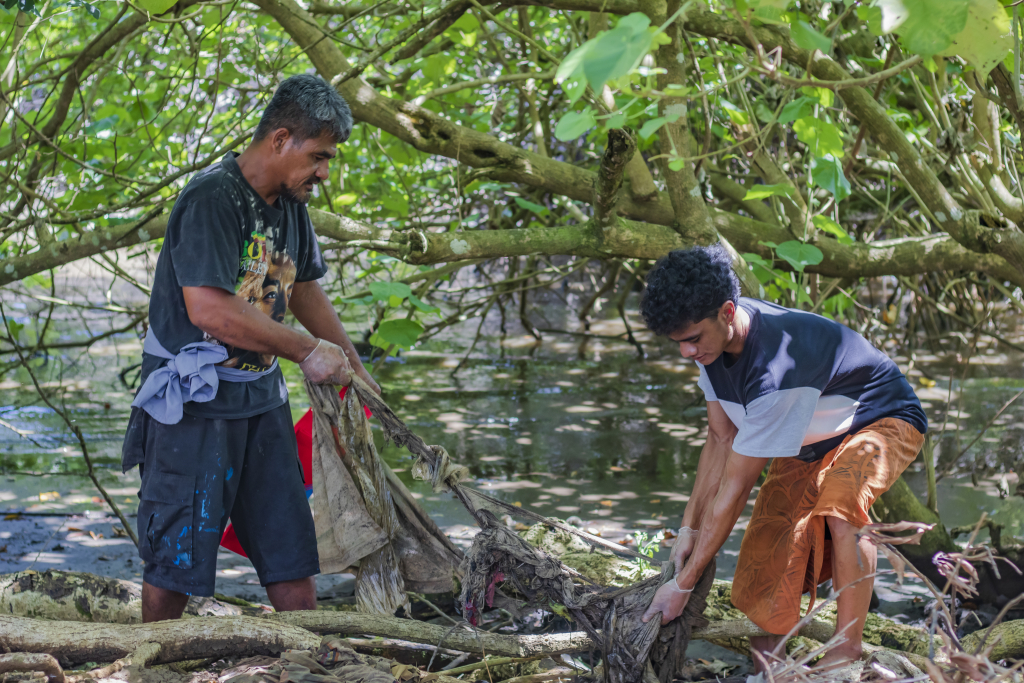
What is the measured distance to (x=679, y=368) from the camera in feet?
26.6

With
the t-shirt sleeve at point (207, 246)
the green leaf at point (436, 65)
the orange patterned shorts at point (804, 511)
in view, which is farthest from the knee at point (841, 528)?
the green leaf at point (436, 65)

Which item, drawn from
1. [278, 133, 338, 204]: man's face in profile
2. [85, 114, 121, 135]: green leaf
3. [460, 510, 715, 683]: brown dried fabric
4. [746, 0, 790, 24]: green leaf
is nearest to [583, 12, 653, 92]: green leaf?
[746, 0, 790, 24]: green leaf

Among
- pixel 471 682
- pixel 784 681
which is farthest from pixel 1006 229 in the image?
pixel 471 682

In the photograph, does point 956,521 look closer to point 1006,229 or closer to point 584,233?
point 1006,229

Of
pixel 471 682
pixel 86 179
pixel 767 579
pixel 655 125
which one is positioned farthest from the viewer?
pixel 86 179

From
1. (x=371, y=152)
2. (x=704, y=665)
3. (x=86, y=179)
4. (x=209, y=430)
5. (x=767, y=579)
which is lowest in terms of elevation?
(x=704, y=665)

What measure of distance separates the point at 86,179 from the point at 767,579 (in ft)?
13.0

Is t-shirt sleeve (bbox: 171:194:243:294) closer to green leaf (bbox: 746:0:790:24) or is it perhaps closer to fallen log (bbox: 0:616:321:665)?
fallen log (bbox: 0:616:321:665)

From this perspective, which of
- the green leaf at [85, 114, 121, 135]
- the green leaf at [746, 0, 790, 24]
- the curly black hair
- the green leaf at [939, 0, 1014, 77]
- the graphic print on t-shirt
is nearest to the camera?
the green leaf at [746, 0, 790, 24]

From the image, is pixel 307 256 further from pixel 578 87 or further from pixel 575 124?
pixel 578 87

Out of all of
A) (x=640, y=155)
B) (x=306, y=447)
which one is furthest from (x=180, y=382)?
(x=640, y=155)

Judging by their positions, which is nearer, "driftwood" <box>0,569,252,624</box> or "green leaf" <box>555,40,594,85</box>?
"green leaf" <box>555,40,594,85</box>

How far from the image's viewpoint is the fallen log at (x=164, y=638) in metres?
2.21

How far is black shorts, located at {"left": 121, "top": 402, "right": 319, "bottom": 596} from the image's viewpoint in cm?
242
